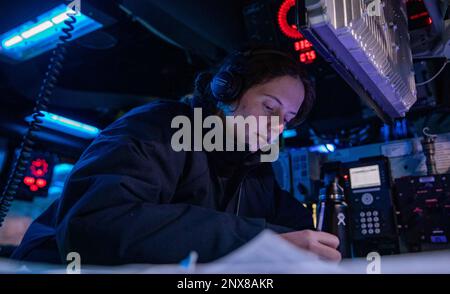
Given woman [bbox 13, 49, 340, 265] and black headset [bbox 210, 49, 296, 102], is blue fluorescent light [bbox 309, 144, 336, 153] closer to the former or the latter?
woman [bbox 13, 49, 340, 265]

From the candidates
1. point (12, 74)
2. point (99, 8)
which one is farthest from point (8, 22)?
point (12, 74)

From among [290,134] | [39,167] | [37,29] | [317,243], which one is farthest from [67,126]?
[317,243]

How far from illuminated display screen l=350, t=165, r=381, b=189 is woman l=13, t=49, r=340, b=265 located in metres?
0.20

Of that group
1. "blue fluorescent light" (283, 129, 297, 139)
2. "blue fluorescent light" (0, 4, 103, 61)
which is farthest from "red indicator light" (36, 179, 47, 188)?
"blue fluorescent light" (283, 129, 297, 139)

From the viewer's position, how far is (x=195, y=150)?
3.23 feet

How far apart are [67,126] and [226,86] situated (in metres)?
1.45

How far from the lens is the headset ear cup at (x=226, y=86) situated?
3.37ft

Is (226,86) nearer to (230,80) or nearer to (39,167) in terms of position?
(230,80)

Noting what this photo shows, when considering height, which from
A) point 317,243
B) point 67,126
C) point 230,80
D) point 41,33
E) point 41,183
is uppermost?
point 41,33

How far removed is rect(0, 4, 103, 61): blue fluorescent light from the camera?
141cm

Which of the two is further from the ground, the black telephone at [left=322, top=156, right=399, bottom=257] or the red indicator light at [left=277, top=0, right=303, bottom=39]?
the red indicator light at [left=277, top=0, right=303, bottom=39]

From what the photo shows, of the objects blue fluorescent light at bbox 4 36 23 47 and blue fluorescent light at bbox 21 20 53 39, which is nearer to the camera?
blue fluorescent light at bbox 21 20 53 39

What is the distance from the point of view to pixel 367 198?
1.16m

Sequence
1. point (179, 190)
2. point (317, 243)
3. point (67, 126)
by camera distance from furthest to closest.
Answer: point (67, 126) < point (179, 190) < point (317, 243)
